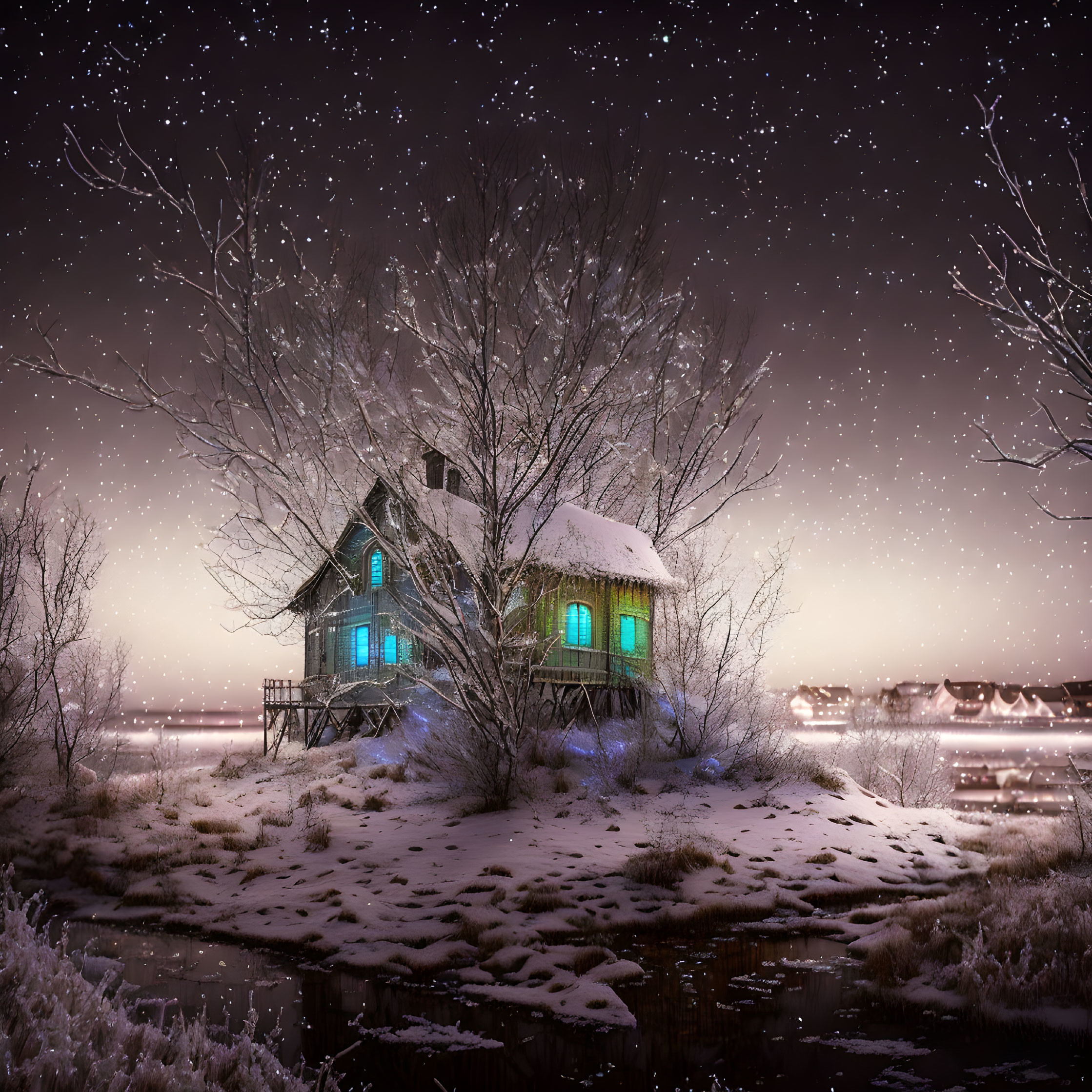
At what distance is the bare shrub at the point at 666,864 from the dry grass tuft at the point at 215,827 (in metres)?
6.95

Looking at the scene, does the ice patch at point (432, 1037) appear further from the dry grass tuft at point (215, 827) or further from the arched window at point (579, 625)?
the arched window at point (579, 625)

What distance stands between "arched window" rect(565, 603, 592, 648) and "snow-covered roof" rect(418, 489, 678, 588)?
44.5 inches

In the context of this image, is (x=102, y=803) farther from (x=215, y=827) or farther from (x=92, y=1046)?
(x=92, y=1046)

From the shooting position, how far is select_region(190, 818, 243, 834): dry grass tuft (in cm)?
1335

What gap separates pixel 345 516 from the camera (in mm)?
24156

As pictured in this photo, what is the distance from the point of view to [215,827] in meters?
13.6

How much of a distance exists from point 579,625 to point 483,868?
1228cm

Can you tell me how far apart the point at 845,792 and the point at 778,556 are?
498 centimetres

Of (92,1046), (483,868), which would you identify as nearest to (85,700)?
(483,868)

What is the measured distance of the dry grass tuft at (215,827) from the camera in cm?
1335

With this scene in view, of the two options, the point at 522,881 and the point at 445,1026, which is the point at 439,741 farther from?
the point at 445,1026

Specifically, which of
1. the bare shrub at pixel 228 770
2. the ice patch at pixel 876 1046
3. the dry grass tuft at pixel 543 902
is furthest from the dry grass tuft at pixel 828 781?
the bare shrub at pixel 228 770

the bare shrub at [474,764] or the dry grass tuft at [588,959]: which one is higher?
the bare shrub at [474,764]

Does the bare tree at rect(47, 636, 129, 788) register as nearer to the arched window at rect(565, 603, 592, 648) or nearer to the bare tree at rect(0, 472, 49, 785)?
the bare tree at rect(0, 472, 49, 785)
